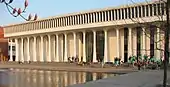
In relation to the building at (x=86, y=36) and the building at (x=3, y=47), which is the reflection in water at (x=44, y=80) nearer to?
the building at (x=86, y=36)

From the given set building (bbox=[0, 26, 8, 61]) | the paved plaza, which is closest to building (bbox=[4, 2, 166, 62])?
building (bbox=[0, 26, 8, 61])

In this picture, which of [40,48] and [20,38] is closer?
[40,48]

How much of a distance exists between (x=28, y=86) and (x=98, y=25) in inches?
2580

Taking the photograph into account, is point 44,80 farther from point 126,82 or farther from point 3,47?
point 3,47

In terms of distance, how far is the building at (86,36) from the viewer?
268ft

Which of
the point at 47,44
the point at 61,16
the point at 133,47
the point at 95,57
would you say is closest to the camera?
the point at 133,47

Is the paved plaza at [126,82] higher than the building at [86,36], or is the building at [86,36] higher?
the building at [86,36]

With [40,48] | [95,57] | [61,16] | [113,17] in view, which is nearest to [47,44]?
[40,48]

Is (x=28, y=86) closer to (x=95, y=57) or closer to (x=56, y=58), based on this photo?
(x=95, y=57)

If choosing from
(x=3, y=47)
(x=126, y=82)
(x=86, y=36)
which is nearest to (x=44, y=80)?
(x=126, y=82)

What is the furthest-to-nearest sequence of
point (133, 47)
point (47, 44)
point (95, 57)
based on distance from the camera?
point (47, 44) → point (95, 57) → point (133, 47)

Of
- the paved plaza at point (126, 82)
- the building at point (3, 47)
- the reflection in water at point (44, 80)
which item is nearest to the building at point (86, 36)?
the building at point (3, 47)

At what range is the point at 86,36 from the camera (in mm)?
96375

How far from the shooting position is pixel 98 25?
87375 mm
